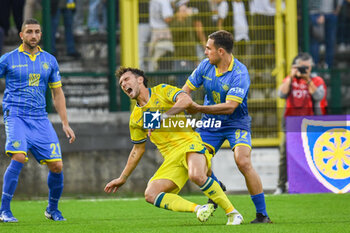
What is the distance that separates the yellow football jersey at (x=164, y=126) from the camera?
836 centimetres

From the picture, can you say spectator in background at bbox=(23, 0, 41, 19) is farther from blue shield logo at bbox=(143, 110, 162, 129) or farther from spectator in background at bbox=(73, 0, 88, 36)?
blue shield logo at bbox=(143, 110, 162, 129)

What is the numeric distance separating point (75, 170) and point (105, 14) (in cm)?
257

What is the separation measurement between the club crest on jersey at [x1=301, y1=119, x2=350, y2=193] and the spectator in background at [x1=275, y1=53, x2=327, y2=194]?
0.54 metres

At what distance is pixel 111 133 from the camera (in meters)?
12.9

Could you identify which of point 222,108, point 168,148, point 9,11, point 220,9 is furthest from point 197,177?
point 9,11

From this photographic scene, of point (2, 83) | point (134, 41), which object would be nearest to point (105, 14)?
point (134, 41)

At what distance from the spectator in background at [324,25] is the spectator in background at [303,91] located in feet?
6.28

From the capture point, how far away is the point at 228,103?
338 inches

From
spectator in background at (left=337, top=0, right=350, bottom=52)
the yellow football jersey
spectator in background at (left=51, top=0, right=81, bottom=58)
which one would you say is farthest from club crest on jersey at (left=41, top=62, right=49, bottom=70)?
spectator in background at (left=337, top=0, right=350, bottom=52)

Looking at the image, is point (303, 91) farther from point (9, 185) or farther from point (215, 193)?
point (9, 185)

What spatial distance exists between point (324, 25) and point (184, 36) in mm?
2421

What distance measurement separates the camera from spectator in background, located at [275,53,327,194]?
1260 cm

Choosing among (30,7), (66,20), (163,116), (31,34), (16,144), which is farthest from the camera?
(66,20)

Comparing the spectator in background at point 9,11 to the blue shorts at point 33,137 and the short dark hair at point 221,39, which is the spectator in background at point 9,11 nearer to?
the blue shorts at point 33,137
